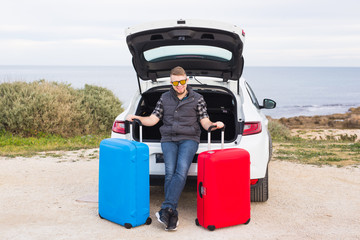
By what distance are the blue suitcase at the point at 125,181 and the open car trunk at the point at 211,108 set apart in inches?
34.4

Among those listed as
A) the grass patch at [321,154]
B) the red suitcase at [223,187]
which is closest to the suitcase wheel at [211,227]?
the red suitcase at [223,187]

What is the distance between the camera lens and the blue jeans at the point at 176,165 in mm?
4449

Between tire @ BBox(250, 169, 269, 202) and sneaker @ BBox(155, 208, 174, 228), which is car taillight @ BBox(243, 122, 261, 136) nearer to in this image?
tire @ BBox(250, 169, 269, 202)

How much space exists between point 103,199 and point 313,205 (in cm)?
252

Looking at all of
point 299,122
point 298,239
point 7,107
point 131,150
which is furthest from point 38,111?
point 299,122

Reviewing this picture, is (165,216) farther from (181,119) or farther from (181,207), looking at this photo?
(181,119)

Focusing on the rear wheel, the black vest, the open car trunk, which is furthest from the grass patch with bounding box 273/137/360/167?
the black vest

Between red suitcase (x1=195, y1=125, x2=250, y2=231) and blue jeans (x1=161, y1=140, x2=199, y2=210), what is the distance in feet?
0.77

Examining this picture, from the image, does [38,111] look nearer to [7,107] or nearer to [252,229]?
[7,107]

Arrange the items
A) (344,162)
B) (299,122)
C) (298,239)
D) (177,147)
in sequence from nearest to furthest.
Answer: (298,239)
(177,147)
(344,162)
(299,122)

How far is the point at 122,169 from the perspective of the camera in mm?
4328

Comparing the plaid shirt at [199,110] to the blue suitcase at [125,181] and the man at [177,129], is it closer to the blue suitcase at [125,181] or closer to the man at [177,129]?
the man at [177,129]

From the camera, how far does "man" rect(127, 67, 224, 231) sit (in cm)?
448

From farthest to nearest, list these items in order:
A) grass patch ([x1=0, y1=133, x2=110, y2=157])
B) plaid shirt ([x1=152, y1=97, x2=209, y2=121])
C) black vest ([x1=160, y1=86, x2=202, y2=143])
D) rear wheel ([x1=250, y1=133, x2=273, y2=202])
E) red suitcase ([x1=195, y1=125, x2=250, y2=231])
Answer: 1. grass patch ([x1=0, y1=133, x2=110, y2=157])
2. rear wheel ([x1=250, y1=133, x2=273, y2=202])
3. plaid shirt ([x1=152, y1=97, x2=209, y2=121])
4. black vest ([x1=160, y1=86, x2=202, y2=143])
5. red suitcase ([x1=195, y1=125, x2=250, y2=231])
